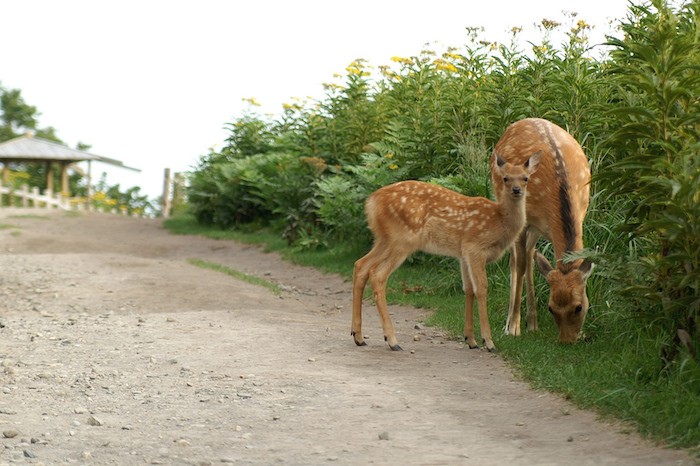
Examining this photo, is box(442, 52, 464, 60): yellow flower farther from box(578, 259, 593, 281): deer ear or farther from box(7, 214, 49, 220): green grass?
box(7, 214, 49, 220): green grass

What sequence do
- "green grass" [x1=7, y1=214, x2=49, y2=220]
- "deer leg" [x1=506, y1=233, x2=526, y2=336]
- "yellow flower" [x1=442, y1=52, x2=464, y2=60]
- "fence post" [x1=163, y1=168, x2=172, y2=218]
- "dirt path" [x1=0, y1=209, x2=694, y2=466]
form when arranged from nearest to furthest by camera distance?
"dirt path" [x1=0, y1=209, x2=694, y2=466] → "deer leg" [x1=506, y1=233, x2=526, y2=336] → "yellow flower" [x1=442, y1=52, x2=464, y2=60] → "green grass" [x1=7, y1=214, x2=49, y2=220] → "fence post" [x1=163, y1=168, x2=172, y2=218]

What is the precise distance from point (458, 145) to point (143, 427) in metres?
7.78

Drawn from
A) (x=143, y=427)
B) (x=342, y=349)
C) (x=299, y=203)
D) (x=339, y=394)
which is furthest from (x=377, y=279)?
(x=299, y=203)

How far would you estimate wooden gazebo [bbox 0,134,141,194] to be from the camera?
41188 millimetres

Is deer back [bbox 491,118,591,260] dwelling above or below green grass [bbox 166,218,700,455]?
above

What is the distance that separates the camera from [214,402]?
296 inches

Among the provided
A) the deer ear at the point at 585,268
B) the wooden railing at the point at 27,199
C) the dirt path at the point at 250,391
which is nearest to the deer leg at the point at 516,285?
the dirt path at the point at 250,391

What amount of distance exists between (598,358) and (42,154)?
3647 cm

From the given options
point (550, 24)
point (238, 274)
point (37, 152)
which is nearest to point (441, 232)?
point (550, 24)

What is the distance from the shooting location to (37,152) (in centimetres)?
4147

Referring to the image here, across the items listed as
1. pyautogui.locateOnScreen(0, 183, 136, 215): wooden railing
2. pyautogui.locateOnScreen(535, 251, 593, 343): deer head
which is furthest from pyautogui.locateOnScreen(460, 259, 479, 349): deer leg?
pyautogui.locateOnScreen(0, 183, 136, 215): wooden railing

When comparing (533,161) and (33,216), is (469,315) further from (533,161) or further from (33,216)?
(33,216)

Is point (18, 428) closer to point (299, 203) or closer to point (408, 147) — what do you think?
point (408, 147)

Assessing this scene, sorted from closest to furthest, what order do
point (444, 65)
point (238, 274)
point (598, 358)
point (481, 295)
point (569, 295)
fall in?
1. point (598, 358)
2. point (569, 295)
3. point (481, 295)
4. point (238, 274)
5. point (444, 65)
